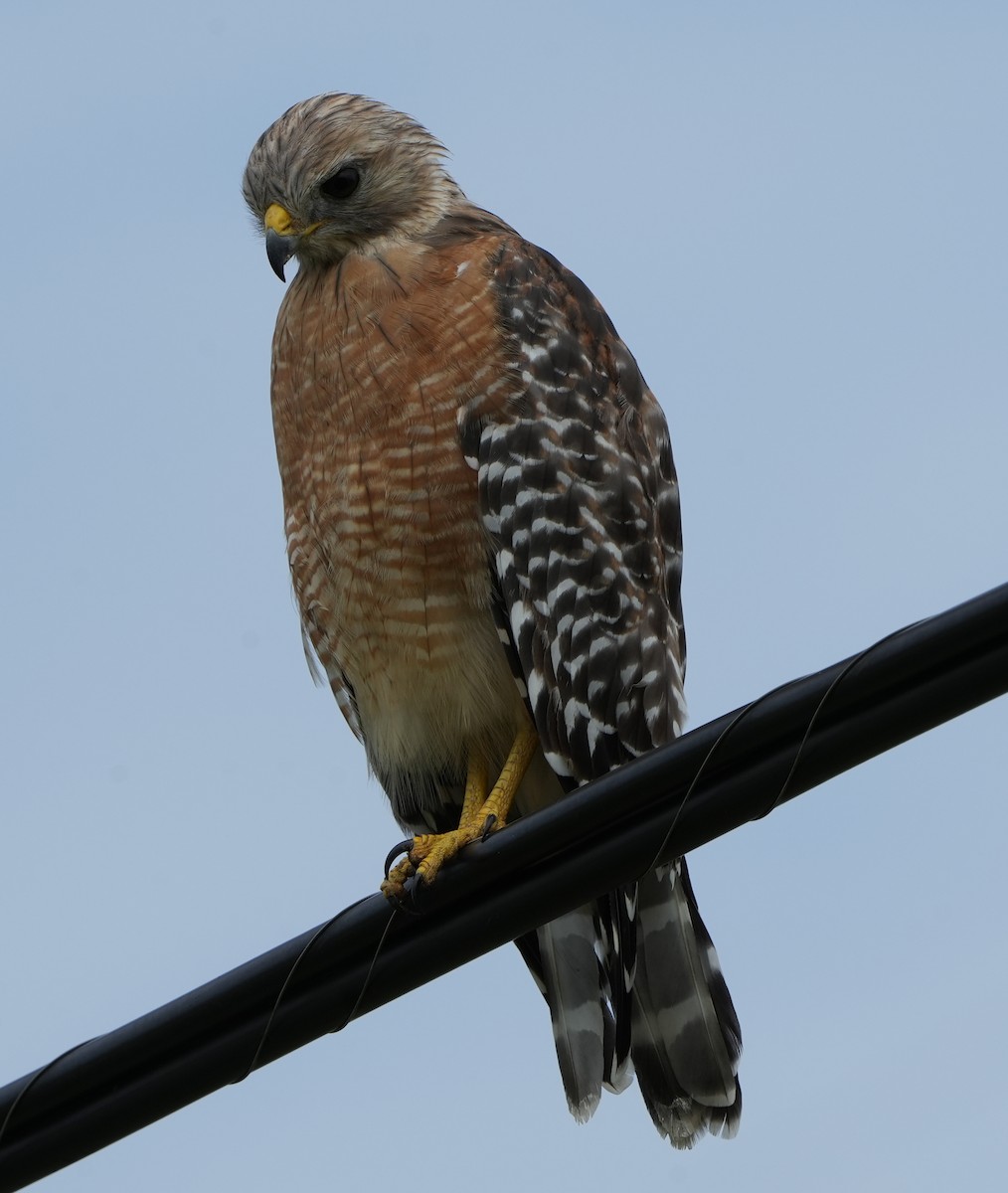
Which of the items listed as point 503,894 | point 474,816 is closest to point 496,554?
point 474,816

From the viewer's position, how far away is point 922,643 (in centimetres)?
353

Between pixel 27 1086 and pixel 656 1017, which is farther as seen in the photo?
pixel 656 1017

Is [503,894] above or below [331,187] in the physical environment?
below

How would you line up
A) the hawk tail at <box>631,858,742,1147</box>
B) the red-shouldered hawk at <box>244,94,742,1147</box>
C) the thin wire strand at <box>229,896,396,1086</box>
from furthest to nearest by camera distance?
the red-shouldered hawk at <box>244,94,742,1147</box> → the hawk tail at <box>631,858,742,1147</box> → the thin wire strand at <box>229,896,396,1086</box>

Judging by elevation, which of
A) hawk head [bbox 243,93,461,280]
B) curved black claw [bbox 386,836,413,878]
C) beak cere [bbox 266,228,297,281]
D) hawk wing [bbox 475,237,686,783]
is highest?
hawk head [bbox 243,93,461,280]

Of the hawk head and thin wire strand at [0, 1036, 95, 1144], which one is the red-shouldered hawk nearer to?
the hawk head

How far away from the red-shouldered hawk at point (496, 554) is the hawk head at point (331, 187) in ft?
0.03

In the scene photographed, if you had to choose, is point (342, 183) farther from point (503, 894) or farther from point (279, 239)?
point (503, 894)

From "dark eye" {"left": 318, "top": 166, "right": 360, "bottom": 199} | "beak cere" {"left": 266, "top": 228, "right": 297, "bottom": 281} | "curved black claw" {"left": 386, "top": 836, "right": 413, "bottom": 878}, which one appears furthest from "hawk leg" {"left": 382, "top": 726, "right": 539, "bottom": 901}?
"dark eye" {"left": 318, "top": 166, "right": 360, "bottom": 199}

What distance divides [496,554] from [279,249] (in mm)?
1403

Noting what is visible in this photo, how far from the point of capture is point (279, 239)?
651cm

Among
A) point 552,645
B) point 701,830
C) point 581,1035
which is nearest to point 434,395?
point 552,645

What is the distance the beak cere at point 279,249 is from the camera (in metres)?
6.48

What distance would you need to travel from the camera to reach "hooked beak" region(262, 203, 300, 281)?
6.49 meters
